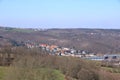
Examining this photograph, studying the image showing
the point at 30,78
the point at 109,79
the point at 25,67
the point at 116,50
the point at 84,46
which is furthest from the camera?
the point at 84,46

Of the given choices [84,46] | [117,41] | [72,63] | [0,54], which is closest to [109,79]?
[72,63]

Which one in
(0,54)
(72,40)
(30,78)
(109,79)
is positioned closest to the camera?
(30,78)

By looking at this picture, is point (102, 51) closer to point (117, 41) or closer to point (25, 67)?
point (117, 41)

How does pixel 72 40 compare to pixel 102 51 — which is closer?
pixel 102 51

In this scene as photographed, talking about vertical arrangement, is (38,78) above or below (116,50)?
above

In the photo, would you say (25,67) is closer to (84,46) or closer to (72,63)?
(72,63)

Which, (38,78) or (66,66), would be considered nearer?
(38,78)

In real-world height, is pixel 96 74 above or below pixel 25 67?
below

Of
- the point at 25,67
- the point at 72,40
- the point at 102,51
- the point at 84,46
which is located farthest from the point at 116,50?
the point at 25,67

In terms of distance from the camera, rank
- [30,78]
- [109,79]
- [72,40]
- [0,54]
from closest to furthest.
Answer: [30,78] < [109,79] < [0,54] < [72,40]
